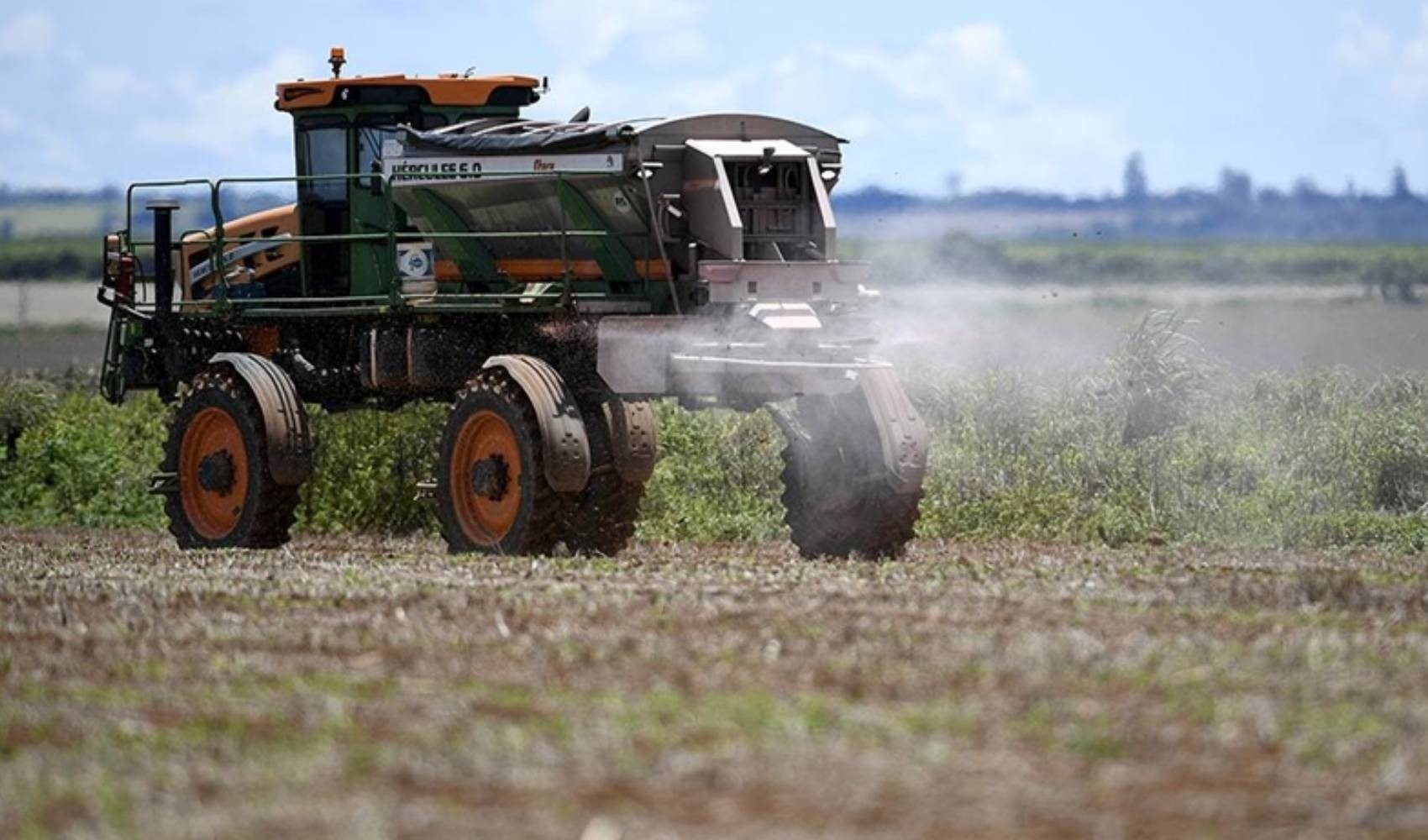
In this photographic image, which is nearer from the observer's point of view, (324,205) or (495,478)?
(495,478)

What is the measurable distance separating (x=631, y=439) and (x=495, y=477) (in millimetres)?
887

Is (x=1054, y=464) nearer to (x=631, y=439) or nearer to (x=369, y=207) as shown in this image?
(x=631, y=439)

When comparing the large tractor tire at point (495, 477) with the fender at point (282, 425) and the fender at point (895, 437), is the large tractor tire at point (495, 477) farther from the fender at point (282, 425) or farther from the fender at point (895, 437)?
the fender at point (895, 437)

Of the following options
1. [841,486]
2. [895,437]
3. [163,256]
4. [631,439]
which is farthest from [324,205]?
[895,437]

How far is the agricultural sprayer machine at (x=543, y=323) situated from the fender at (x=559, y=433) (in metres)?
0.02

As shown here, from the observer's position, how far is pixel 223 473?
19.2 m

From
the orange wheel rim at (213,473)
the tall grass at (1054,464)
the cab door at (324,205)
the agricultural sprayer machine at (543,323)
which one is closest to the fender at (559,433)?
the agricultural sprayer machine at (543,323)

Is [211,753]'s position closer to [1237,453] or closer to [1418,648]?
[1418,648]

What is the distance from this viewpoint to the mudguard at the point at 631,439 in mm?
17344

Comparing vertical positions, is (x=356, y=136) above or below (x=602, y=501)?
above

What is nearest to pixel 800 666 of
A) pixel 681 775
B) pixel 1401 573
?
pixel 681 775

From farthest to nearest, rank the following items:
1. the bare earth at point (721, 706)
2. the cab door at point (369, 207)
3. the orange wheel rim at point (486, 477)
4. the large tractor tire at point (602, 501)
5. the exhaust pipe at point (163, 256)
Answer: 1. the exhaust pipe at point (163, 256)
2. the cab door at point (369, 207)
3. the large tractor tire at point (602, 501)
4. the orange wheel rim at point (486, 477)
5. the bare earth at point (721, 706)

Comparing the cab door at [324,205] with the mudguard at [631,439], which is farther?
the cab door at [324,205]

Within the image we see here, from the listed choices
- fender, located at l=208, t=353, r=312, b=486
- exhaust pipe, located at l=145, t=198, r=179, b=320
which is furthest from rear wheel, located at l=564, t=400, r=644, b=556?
exhaust pipe, located at l=145, t=198, r=179, b=320
